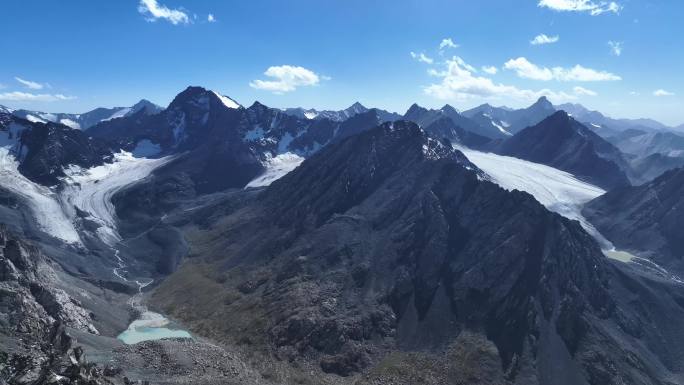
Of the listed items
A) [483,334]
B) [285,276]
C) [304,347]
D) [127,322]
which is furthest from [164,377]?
[483,334]

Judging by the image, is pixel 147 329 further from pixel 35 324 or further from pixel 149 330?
pixel 35 324

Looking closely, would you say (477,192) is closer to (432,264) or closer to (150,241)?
(432,264)

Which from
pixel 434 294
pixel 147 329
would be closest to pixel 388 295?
pixel 434 294

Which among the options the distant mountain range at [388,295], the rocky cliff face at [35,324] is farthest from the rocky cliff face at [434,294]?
the rocky cliff face at [35,324]

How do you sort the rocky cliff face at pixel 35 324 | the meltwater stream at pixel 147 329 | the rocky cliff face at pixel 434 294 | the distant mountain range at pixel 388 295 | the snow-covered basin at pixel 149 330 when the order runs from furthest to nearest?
the meltwater stream at pixel 147 329 < the snow-covered basin at pixel 149 330 < the rocky cliff face at pixel 434 294 < the distant mountain range at pixel 388 295 < the rocky cliff face at pixel 35 324

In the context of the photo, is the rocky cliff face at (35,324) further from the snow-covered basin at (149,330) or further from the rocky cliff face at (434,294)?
the rocky cliff face at (434,294)

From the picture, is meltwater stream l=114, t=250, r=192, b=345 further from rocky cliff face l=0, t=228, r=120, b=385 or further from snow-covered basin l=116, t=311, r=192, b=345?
rocky cliff face l=0, t=228, r=120, b=385
